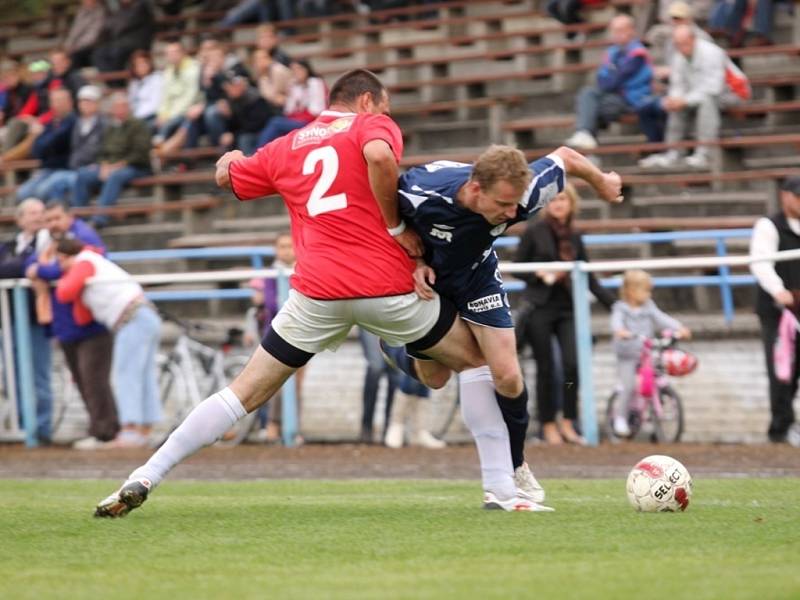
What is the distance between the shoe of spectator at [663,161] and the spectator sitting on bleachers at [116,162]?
6.58 metres

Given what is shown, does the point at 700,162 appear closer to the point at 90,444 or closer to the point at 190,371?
the point at 190,371

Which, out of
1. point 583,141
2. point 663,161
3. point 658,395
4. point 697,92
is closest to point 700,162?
point 663,161

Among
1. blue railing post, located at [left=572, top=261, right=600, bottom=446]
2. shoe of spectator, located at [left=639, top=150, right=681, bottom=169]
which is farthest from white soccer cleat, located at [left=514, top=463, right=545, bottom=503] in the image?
shoe of spectator, located at [left=639, top=150, right=681, bottom=169]

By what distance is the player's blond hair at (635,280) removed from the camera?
1452cm

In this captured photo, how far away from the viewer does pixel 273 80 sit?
21.2 meters

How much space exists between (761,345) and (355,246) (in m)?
7.08

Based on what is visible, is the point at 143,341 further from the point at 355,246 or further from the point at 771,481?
the point at 355,246

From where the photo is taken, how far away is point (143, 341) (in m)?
15.6

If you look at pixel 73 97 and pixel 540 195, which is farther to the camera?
pixel 73 97

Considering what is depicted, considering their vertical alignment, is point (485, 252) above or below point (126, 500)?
above

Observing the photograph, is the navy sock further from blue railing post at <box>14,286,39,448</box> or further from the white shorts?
blue railing post at <box>14,286,39,448</box>

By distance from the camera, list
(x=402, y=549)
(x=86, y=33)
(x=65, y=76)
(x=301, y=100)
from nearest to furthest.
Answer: (x=402, y=549) < (x=301, y=100) < (x=65, y=76) < (x=86, y=33)

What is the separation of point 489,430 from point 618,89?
10976mm

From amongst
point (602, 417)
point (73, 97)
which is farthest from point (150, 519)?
point (73, 97)
